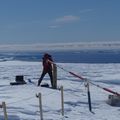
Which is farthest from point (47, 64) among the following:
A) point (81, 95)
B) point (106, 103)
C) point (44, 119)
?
point (44, 119)

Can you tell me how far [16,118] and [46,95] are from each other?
4061mm

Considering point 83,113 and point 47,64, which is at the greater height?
point 47,64

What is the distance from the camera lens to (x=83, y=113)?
12359 mm

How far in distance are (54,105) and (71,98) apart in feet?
7.55

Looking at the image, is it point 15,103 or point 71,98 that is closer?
point 15,103

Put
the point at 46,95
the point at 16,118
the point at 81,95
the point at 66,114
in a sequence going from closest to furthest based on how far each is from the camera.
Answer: the point at 16,118 → the point at 66,114 → the point at 46,95 → the point at 81,95

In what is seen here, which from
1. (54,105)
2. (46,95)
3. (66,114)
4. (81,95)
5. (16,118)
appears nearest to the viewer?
(16,118)

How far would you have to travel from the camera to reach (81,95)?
16.5 metres

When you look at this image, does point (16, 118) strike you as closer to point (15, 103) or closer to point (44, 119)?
point (44, 119)

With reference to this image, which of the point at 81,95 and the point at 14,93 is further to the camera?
the point at 81,95

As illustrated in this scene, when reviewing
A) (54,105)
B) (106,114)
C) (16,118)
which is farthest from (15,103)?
(106,114)

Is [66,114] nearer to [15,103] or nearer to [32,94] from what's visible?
[15,103]

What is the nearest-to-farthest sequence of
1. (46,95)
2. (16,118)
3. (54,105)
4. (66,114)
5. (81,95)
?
(16,118) < (66,114) < (54,105) < (46,95) < (81,95)

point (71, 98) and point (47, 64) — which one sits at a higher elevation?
point (47, 64)
